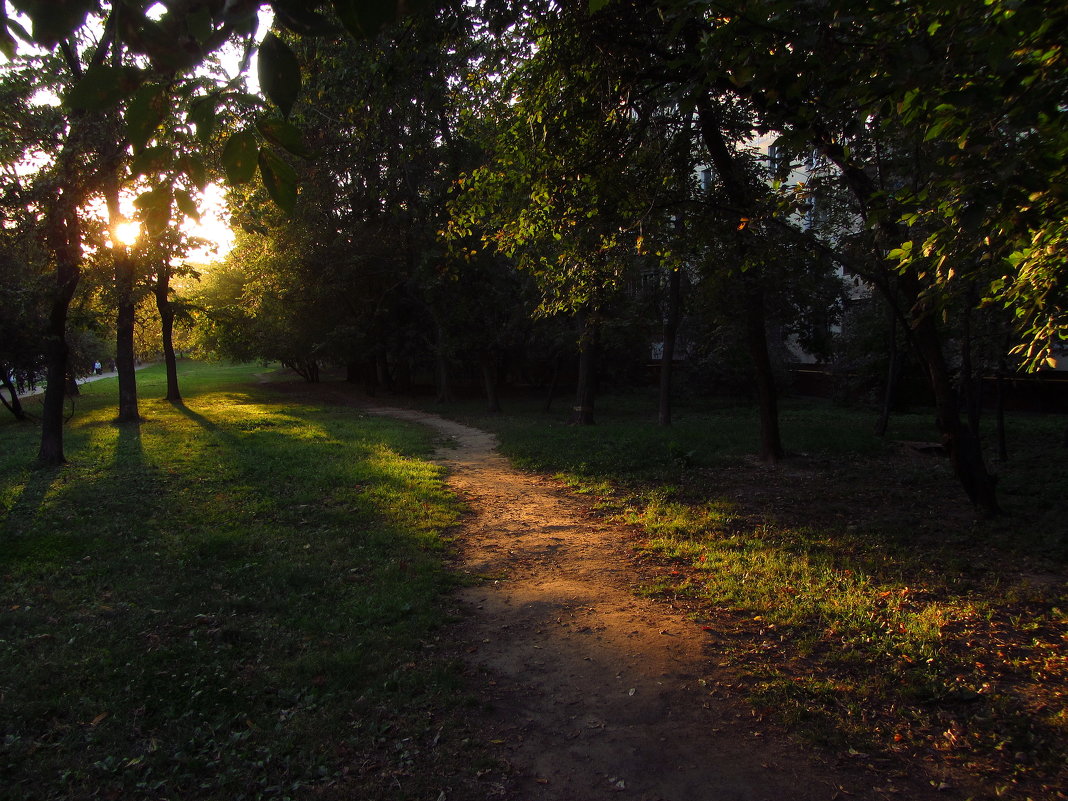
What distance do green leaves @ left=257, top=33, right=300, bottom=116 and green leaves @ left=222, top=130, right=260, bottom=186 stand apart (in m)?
0.18

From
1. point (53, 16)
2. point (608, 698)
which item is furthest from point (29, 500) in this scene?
point (53, 16)

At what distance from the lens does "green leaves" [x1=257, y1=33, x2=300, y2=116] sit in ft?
5.14

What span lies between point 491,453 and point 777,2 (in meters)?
10.6

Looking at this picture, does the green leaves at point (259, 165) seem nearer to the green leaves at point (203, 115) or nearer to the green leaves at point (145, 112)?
the green leaves at point (203, 115)

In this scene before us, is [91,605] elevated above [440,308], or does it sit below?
below

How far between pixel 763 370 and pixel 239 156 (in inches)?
391

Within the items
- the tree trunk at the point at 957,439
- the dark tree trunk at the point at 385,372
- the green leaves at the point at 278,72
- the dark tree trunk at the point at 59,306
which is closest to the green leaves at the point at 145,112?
the green leaves at the point at 278,72

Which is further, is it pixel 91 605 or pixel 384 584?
pixel 384 584

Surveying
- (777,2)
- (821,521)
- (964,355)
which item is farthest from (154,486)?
(964,355)

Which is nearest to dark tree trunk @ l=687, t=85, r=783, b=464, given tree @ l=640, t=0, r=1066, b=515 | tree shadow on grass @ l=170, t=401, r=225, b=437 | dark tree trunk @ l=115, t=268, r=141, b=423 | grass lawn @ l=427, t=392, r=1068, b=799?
grass lawn @ l=427, t=392, r=1068, b=799

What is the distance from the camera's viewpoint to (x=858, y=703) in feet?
11.7

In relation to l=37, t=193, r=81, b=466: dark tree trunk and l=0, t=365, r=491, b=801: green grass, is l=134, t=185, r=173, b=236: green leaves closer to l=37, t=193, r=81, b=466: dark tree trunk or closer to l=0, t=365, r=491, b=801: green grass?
l=0, t=365, r=491, b=801: green grass

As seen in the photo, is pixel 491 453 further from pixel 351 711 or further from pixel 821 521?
pixel 351 711

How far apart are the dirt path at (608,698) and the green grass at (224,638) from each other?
1.18 feet
